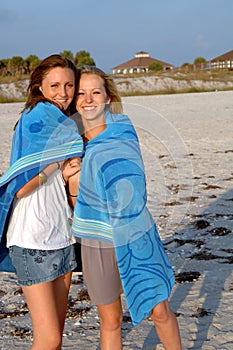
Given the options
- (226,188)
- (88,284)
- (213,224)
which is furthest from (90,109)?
(226,188)

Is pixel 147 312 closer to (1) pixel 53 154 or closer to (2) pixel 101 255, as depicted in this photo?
(2) pixel 101 255

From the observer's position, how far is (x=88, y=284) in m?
2.80

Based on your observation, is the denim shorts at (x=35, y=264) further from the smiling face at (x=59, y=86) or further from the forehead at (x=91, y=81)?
the forehead at (x=91, y=81)

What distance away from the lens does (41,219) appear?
2.70m

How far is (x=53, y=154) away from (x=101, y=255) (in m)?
0.54

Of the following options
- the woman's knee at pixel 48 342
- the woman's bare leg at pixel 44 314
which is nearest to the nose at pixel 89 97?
the woman's bare leg at pixel 44 314

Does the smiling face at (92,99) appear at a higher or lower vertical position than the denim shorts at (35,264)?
higher

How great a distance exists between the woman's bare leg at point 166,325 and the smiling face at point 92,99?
97cm

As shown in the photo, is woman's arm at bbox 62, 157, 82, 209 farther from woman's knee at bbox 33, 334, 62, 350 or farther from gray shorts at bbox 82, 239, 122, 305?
woman's knee at bbox 33, 334, 62, 350

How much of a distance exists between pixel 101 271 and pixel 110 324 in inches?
12.3

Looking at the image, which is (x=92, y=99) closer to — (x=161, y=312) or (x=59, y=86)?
(x=59, y=86)

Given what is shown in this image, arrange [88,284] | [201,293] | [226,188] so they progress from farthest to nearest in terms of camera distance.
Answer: [226,188]
[201,293]
[88,284]

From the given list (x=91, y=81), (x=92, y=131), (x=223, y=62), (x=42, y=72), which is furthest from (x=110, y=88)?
(x=223, y=62)

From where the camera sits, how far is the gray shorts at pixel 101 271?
8.93 feet
